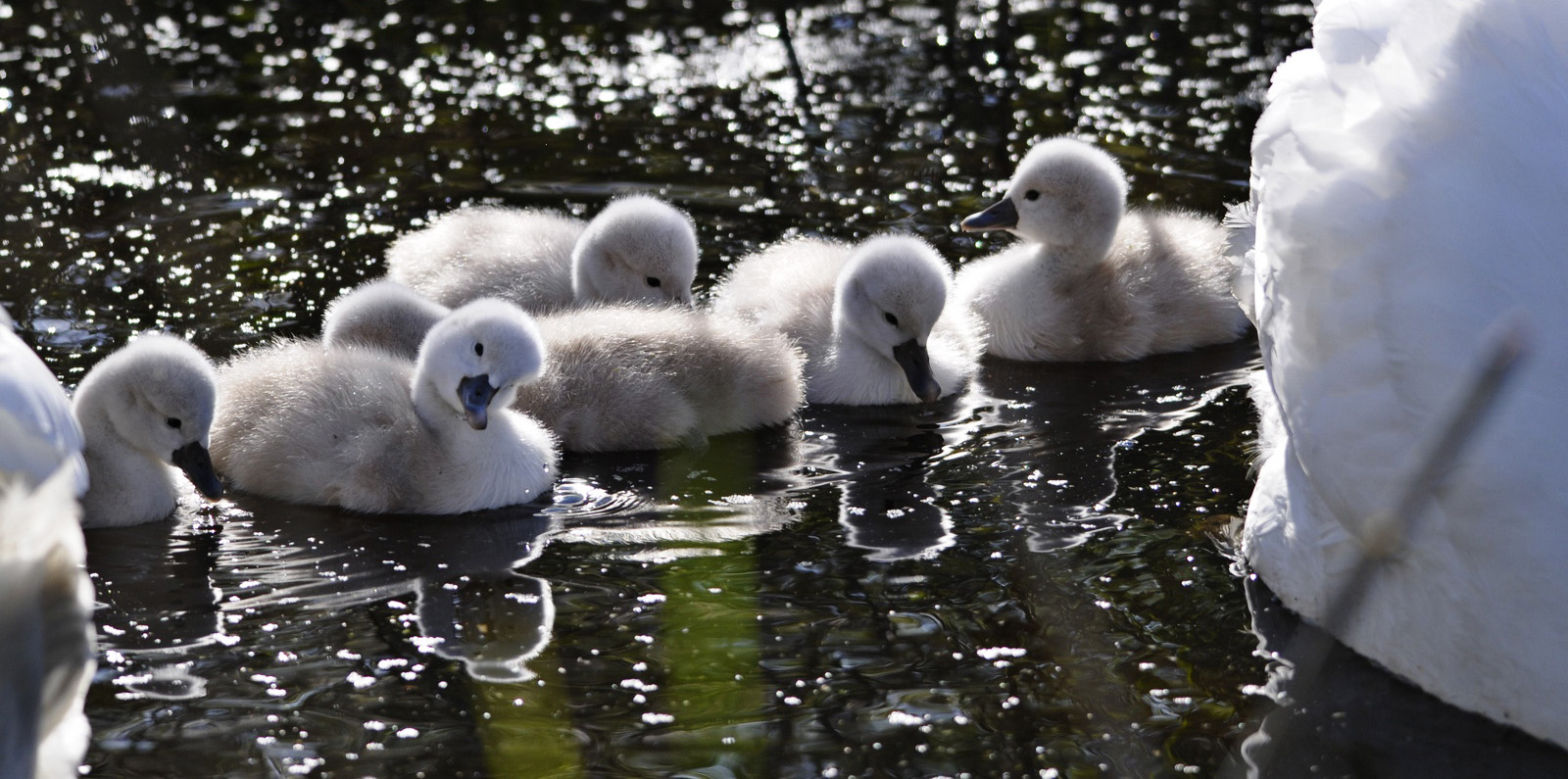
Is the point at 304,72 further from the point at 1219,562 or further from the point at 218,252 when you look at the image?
the point at 1219,562

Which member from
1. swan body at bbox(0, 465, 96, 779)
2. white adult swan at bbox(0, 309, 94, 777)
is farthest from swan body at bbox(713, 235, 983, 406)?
swan body at bbox(0, 465, 96, 779)

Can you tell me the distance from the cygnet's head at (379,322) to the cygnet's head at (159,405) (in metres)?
0.72

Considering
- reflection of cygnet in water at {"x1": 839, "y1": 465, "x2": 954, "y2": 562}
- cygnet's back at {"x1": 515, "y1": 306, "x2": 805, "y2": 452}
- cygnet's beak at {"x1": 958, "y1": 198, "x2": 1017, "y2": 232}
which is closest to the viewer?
reflection of cygnet in water at {"x1": 839, "y1": 465, "x2": 954, "y2": 562}

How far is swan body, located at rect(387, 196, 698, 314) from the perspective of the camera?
A: 214 inches

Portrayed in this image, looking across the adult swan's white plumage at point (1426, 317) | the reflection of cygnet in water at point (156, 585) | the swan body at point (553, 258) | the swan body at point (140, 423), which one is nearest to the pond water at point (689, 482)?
the reflection of cygnet in water at point (156, 585)

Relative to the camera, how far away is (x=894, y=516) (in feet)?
14.5

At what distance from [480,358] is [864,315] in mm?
1341

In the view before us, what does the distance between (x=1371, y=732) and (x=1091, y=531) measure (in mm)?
1088

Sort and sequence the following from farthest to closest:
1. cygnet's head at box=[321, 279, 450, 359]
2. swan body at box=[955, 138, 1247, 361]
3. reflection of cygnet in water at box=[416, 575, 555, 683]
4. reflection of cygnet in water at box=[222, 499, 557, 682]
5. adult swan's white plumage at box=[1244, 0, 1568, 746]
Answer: swan body at box=[955, 138, 1247, 361], cygnet's head at box=[321, 279, 450, 359], reflection of cygnet in water at box=[222, 499, 557, 682], reflection of cygnet in water at box=[416, 575, 555, 683], adult swan's white plumage at box=[1244, 0, 1568, 746]

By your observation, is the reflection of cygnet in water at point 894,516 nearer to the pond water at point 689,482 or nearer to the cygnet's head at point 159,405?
the pond water at point 689,482

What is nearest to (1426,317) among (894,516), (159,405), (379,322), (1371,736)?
(1371,736)

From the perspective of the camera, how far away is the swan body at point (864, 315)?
516cm

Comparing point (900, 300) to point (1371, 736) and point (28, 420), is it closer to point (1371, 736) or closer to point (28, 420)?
point (1371, 736)

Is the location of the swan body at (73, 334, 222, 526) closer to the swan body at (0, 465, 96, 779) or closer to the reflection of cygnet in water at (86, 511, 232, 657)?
the reflection of cygnet in water at (86, 511, 232, 657)
